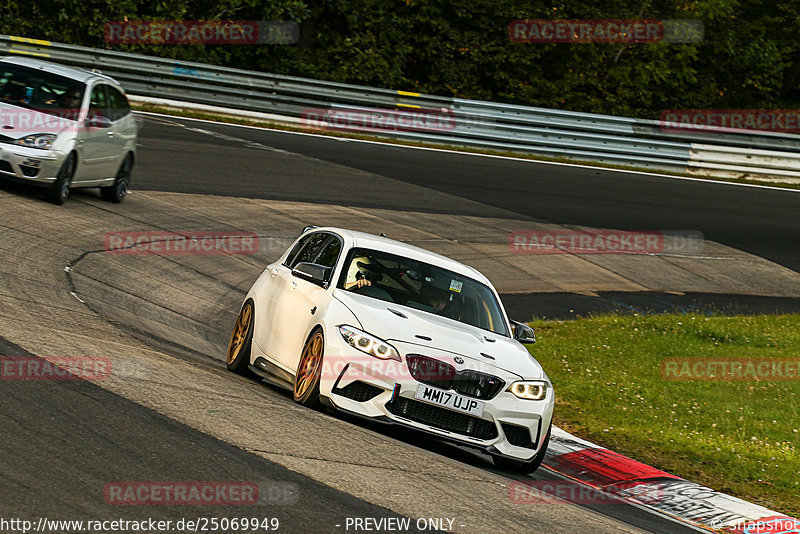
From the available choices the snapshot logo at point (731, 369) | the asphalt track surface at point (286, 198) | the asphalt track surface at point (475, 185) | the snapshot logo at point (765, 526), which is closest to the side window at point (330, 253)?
the asphalt track surface at point (286, 198)

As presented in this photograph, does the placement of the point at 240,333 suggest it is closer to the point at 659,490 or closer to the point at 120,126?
the point at 659,490

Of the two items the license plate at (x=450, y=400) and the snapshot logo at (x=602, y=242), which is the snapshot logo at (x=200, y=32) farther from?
the license plate at (x=450, y=400)

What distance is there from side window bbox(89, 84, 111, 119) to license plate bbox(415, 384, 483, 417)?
9.94 meters

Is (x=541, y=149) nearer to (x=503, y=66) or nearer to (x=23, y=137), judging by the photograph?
(x=503, y=66)

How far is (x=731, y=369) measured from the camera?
44.1 feet

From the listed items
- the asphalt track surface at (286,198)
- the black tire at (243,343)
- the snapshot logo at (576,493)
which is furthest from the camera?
the black tire at (243,343)

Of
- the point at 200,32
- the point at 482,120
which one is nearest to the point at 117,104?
the point at 482,120

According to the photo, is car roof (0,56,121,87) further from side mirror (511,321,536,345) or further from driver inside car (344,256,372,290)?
side mirror (511,321,536,345)

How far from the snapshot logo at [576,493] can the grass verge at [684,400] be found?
0.72 meters

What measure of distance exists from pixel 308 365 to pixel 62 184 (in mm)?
8364

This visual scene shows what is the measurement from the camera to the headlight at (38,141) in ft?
48.5

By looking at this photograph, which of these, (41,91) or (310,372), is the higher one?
(41,91)

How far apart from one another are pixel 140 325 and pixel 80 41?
22671 millimetres

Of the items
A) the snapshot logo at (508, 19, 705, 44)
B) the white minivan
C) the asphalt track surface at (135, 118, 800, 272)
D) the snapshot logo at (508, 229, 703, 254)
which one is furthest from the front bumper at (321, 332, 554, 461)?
the snapshot logo at (508, 19, 705, 44)
